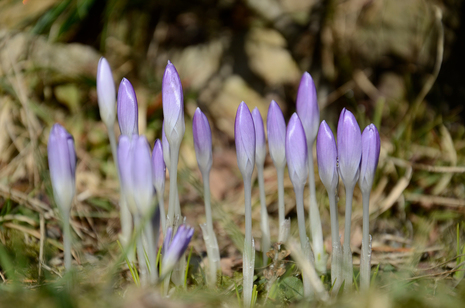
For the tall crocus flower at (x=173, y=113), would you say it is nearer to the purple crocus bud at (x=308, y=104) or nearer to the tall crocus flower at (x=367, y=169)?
the purple crocus bud at (x=308, y=104)

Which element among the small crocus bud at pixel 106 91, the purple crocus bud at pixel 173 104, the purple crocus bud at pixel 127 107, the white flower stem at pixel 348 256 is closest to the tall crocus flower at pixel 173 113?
the purple crocus bud at pixel 173 104

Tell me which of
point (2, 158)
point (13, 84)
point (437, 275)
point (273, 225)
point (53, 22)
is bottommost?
point (273, 225)

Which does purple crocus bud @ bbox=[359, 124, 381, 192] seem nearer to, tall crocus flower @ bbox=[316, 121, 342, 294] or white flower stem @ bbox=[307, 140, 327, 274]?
tall crocus flower @ bbox=[316, 121, 342, 294]

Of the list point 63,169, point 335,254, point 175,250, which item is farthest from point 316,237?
point 63,169

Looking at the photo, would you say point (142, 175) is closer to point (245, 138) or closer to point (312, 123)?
point (245, 138)

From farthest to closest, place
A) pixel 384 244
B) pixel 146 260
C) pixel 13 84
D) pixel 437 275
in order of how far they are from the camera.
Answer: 1. pixel 13 84
2. pixel 384 244
3. pixel 437 275
4. pixel 146 260

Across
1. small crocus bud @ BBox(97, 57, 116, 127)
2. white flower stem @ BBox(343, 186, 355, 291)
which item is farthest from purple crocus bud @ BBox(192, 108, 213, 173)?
white flower stem @ BBox(343, 186, 355, 291)

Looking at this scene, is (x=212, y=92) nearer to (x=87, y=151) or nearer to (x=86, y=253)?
(x=87, y=151)

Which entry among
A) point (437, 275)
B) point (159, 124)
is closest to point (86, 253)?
point (159, 124)
